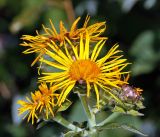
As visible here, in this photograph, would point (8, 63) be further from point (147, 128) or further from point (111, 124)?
point (111, 124)

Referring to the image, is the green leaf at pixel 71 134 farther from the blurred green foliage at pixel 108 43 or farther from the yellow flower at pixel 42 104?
the blurred green foliage at pixel 108 43

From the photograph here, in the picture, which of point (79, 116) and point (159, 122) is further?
point (159, 122)

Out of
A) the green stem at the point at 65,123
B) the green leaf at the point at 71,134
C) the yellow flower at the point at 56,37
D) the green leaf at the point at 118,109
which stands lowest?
the green leaf at the point at 71,134

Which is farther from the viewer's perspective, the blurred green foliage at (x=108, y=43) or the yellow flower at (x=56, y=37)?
the blurred green foliage at (x=108, y=43)

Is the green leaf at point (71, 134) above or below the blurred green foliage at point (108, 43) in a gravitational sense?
below

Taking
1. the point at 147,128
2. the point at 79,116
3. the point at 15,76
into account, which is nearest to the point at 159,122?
the point at 147,128

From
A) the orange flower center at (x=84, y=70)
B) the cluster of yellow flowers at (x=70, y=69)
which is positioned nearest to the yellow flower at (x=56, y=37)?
the cluster of yellow flowers at (x=70, y=69)

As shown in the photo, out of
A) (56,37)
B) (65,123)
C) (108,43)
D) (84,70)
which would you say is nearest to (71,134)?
(65,123)
